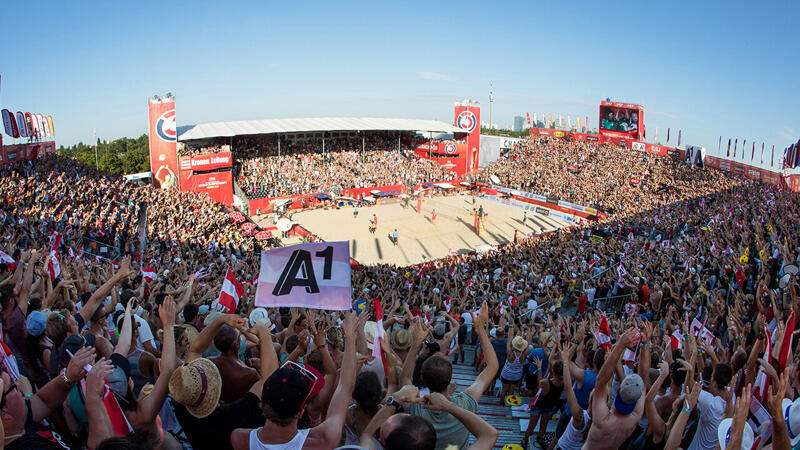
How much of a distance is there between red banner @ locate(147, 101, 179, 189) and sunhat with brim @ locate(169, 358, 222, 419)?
35.0 metres

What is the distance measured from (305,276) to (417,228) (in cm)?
2790

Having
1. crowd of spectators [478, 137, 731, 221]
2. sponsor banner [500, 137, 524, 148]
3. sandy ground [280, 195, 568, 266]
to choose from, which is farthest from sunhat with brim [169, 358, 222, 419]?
sponsor banner [500, 137, 524, 148]

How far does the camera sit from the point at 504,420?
6.89m

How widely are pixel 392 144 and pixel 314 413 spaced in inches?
2022

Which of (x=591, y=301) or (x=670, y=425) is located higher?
(x=670, y=425)

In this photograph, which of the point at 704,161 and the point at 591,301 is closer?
the point at 591,301

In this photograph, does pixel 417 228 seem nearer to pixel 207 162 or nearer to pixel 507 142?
pixel 207 162

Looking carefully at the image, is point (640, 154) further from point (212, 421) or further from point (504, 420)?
point (212, 421)

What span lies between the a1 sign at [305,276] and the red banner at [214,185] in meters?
32.9

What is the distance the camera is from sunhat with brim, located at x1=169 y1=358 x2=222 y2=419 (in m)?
2.87

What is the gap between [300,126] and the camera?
4634 centimetres

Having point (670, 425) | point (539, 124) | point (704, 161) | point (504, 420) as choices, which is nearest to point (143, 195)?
point (504, 420)

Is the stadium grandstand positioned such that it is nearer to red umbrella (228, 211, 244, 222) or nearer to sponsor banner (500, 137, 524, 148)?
red umbrella (228, 211, 244, 222)

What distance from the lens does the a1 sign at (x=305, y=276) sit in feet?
19.0
